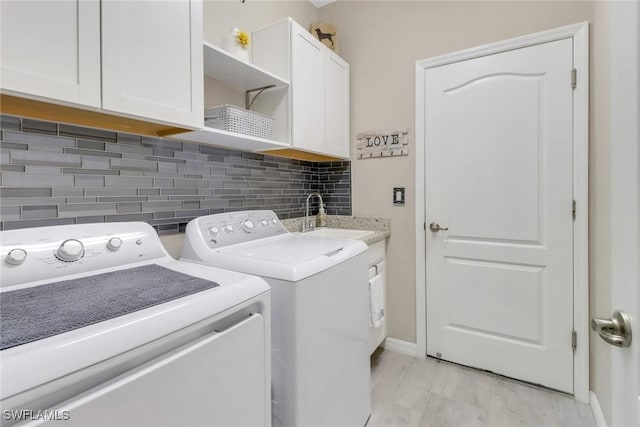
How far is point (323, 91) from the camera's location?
2139mm

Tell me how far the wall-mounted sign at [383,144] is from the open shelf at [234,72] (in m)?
0.87

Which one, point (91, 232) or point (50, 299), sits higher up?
point (91, 232)

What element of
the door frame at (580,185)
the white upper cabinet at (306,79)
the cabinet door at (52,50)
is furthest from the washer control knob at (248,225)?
the door frame at (580,185)

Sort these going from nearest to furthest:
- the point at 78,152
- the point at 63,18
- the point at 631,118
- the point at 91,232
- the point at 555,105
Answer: the point at 631,118 < the point at 63,18 < the point at 91,232 < the point at 78,152 < the point at 555,105

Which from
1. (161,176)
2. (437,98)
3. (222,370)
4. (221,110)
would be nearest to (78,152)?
(161,176)

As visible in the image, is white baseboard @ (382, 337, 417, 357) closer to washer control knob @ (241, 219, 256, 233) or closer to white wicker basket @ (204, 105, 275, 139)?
washer control knob @ (241, 219, 256, 233)

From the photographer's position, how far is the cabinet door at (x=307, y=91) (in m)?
1.84

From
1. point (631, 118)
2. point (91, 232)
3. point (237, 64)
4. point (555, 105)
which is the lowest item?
point (91, 232)

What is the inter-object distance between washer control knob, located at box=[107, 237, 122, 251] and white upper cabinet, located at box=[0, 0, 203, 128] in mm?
440

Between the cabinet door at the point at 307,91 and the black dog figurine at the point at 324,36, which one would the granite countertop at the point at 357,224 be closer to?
the cabinet door at the point at 307,91

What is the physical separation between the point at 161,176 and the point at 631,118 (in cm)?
159

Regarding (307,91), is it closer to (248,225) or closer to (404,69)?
(404,69)

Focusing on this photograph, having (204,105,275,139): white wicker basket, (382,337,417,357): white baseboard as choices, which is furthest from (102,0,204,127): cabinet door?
(382,337,417,357): white baseboard

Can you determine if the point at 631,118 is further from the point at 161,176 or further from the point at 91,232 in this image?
the point at 161,176
